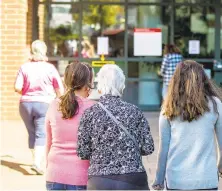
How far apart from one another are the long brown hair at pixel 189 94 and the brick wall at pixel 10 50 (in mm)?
8894

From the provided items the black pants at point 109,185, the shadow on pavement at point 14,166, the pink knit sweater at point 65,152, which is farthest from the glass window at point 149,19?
the black pants at point 109,185

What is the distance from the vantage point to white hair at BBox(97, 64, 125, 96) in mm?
4129

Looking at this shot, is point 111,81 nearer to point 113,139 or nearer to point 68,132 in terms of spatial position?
point 113,139

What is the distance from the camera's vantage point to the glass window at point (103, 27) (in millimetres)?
14133

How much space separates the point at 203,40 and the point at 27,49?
14.2ft

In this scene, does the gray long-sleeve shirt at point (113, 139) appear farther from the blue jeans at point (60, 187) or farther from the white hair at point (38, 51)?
the white hair at point (38, 51)

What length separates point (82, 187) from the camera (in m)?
4.41

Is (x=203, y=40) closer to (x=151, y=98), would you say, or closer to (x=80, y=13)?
(x=151, y=98)

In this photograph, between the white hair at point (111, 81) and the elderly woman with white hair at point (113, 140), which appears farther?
the white hair at point (111, 81)

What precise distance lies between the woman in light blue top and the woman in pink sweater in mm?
638

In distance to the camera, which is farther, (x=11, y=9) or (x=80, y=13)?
(x=80, y=13)

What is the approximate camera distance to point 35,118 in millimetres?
7777

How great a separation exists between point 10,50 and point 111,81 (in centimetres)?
902

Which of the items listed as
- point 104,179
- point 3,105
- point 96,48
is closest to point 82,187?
point 104,179
